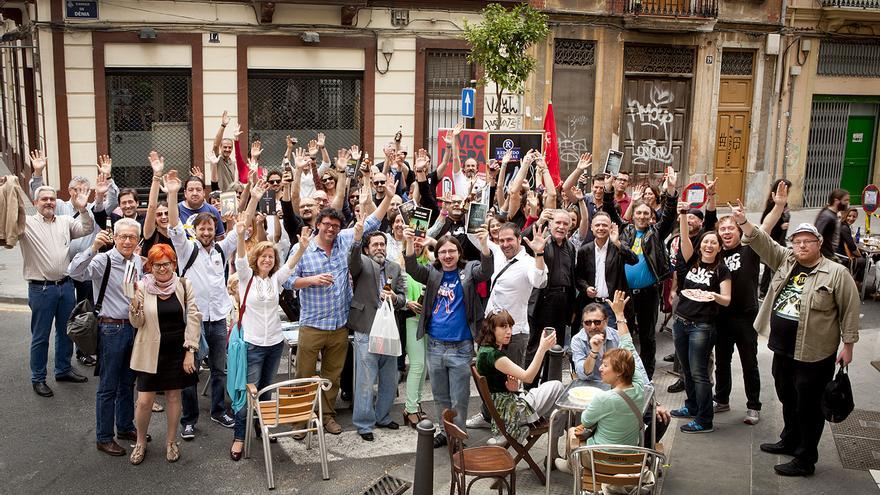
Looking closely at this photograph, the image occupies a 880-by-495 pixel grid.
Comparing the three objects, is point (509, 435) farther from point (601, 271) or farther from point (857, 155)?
point (857, 155)

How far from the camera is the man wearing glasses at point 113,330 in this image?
713 centimetres

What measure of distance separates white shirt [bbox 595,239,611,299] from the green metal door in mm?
17124

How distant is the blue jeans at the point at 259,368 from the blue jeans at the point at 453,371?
1.28 m

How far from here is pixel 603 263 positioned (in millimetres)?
8500

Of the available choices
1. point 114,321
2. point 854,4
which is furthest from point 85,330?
point 854,4

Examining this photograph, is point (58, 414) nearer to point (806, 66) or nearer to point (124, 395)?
point (124, 395)

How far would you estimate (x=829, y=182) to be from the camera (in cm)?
2281

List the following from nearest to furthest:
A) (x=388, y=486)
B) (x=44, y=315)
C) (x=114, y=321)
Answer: (x=388, y=486), (x=114, y=321), (x=44, y=315)

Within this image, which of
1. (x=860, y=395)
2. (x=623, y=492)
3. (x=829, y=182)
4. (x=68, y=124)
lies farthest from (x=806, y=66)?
(x=623, y=492)

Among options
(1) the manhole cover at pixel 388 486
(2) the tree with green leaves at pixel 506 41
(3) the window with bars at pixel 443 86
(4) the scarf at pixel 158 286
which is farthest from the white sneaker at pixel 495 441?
(3) the window with bars at pixel 443 86

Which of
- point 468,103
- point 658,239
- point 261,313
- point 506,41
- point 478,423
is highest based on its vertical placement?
point 506,41

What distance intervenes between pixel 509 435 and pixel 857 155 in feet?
66.0

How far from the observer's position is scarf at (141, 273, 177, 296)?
6.75m

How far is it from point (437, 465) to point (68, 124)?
1120cm
